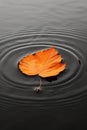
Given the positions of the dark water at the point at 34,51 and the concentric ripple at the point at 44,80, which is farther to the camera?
the concentric ripple at the point at 44,80

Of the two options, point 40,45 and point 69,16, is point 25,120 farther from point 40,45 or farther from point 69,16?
point 69,16

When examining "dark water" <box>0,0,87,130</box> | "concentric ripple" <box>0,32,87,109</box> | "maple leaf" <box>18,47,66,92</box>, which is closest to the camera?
"dark water" <box>0,0,87,130</box>

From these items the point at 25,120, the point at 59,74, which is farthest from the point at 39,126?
the point at 59,74

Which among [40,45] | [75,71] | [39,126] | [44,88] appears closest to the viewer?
[39,126]

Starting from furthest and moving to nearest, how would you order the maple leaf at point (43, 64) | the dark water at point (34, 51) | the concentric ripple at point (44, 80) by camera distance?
the maple leaf at point (43, 64) < the concentric ripple at point (44, 80) < the dark water at point (34, 51)

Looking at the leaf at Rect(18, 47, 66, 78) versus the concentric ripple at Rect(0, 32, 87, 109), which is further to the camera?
the leaf at Rect(18, 47, 66, 78)

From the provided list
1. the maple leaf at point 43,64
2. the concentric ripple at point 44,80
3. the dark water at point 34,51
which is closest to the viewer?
the dark water at point 34,51
